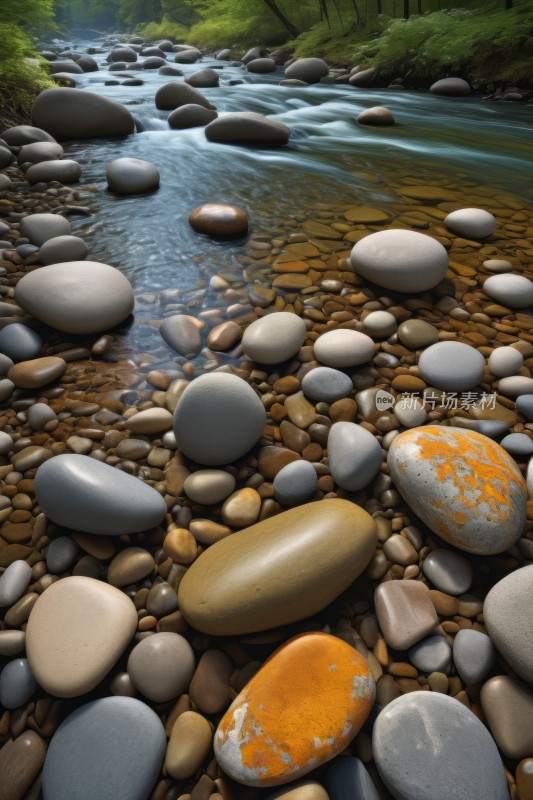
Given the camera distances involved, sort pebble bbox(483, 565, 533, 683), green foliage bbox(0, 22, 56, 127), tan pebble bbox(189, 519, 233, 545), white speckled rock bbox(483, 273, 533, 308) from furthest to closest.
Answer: green foliage bbox(0, 22, 56, 127), white speckled rock bbox(483, 273, 533, 308), tan pebble bbox(189, 519, 233, 545), pebble bbox(483, 565, 533, 683)

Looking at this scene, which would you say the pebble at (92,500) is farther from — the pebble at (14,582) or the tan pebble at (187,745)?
the tan pebble at (187,745)

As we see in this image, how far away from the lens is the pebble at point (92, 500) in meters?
1.41

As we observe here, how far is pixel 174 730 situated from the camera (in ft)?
3.59

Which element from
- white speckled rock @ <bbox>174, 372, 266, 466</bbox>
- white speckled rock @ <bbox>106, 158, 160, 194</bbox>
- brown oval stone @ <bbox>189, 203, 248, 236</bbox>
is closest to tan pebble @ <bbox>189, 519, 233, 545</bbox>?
white speckled rock @ <bbox>174, 372, 266, 466</bbox>

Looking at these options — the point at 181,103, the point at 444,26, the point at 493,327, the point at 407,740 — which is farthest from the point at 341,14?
the point at 407,740

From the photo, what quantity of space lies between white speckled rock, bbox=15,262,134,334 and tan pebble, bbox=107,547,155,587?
126cm

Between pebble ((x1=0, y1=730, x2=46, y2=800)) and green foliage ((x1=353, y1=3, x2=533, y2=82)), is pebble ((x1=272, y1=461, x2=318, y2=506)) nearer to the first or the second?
pebble ((x1=0, y1=730, x2=46, y2=800))

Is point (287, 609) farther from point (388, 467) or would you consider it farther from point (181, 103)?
point (181, 103)

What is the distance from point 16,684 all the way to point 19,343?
1.47 metres

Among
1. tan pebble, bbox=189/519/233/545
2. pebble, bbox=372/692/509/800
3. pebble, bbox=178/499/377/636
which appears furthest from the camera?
tan pebble, bbox=189/519/233/545

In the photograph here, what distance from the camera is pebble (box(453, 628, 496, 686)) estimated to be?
115 centimetres

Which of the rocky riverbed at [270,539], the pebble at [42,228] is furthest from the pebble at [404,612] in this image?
the pebble at [42,228]

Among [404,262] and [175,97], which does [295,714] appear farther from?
[175,97]

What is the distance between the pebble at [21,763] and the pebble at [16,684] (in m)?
0.07
